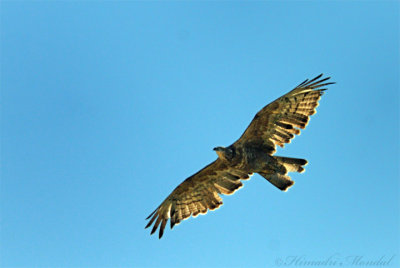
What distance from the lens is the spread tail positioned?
1225 centimetres

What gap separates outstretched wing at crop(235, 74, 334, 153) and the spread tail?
0.43 m

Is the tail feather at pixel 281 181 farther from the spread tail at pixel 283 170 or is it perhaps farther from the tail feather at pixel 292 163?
the tail feather at pixel 292 163

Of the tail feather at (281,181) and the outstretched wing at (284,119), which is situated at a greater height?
the outstretched wing at (284,119)

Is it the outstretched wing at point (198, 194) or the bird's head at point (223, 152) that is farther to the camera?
the outstretched wing at point (198, 194)

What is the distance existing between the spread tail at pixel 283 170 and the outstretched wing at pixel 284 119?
43cm

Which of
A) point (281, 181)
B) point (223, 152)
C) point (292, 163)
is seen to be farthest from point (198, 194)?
point (292, 163)

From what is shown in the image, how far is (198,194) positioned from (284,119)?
3419 mm

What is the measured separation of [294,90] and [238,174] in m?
2.90

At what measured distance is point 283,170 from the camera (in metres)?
12.3

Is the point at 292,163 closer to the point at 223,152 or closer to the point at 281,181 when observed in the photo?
the point at 281,181

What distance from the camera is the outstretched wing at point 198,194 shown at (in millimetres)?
12891

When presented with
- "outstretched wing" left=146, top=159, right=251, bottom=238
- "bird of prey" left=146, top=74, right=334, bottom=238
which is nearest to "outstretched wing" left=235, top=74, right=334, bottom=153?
"bird of prey" left=146, top=74, right=334, bottom=238

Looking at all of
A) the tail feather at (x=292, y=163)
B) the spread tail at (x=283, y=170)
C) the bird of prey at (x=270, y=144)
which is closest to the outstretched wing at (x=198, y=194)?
the bird of prey at (x=270, y=144)

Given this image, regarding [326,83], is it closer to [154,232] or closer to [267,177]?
[267,177]
